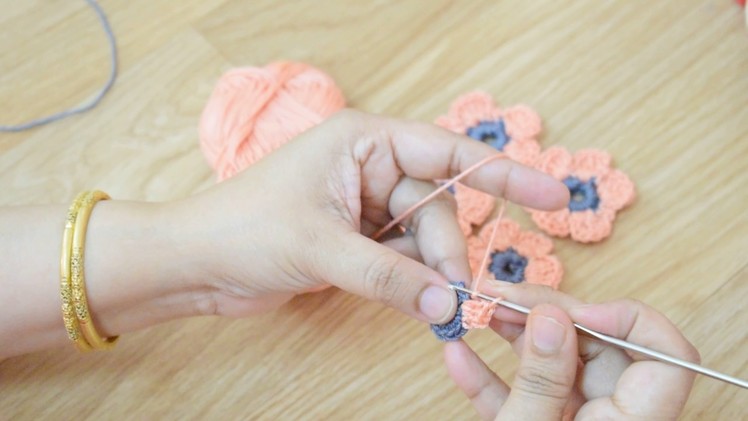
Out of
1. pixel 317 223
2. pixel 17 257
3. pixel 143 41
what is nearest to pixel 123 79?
pixel 143 41

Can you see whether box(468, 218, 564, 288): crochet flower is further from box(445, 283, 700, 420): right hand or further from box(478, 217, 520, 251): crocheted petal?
box(445, 283, 700, 420): right hand

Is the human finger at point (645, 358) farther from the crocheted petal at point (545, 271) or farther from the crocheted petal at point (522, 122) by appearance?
the crocheted petal at point (522, 122)

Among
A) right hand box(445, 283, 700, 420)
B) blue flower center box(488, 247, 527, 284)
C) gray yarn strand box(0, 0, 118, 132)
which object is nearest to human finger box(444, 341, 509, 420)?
right hand box(445, 283, 700, 420)

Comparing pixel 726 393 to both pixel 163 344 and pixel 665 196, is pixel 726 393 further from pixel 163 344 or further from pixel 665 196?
pixel 163 344

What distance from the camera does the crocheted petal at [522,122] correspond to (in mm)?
1014

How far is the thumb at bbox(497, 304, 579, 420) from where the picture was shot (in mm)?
632

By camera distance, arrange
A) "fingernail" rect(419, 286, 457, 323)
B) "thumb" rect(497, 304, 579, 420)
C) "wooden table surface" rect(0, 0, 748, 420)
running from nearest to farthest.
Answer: "thumb" rect(497, 304, 579, 420)
"fingernail" rect(419, 286, 457, 323)
"wooden table surface" rect(0, 0, 748, 420)

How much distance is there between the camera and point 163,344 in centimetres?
95

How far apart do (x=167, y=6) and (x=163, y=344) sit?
559mm

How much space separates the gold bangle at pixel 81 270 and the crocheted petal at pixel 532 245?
0.56m

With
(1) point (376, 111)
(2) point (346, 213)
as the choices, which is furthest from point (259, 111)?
(2) point (346, 213)

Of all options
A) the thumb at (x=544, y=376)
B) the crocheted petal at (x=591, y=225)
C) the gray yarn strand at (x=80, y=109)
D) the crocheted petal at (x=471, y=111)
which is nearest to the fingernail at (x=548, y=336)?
the thumb at (x=544, y=376)

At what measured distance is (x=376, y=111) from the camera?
1.06 metres

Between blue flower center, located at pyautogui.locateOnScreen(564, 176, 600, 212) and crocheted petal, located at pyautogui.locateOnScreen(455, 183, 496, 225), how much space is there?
116mm
